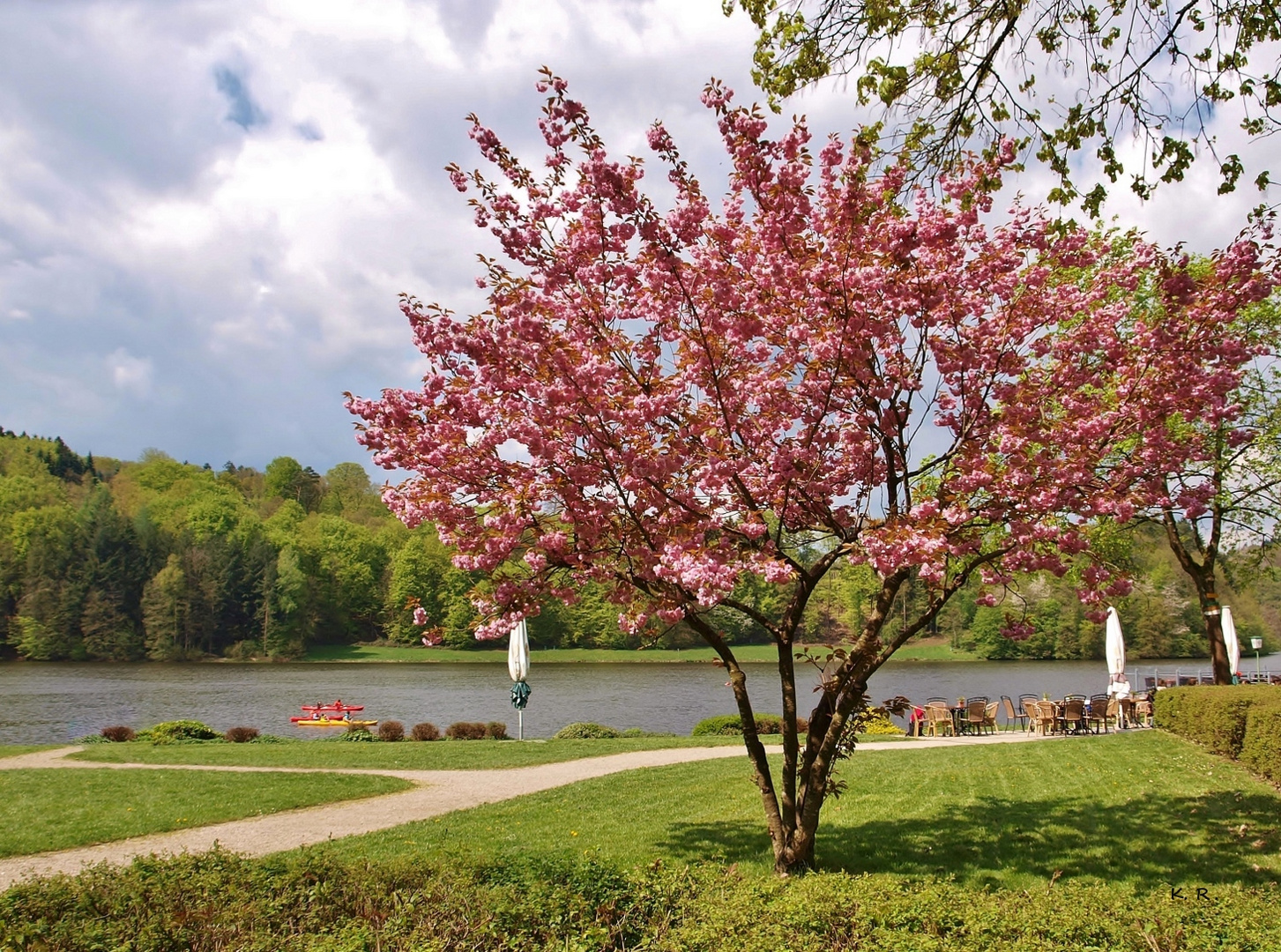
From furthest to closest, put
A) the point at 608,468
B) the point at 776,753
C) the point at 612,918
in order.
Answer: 1. the point at 776,753
2. the point at 608,468
3. the point at 612,918

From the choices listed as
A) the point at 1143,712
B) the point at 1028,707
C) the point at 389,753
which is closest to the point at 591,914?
the point at 389,753

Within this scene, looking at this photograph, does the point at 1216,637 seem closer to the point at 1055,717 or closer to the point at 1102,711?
the point at 1055,717

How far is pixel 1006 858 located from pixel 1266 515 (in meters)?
13.2

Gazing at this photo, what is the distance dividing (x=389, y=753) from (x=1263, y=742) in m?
13.6

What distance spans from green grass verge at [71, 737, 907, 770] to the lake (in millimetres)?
5663

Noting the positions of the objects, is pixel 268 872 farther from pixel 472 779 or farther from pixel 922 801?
pixel 472 779

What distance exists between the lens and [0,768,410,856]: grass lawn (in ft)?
31.4

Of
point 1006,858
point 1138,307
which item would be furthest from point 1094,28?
point 1138,307

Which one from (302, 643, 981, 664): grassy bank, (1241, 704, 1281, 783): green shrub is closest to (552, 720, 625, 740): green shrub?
(1241, 704, 1281, 783): green shrub

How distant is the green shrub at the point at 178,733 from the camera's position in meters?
19.0

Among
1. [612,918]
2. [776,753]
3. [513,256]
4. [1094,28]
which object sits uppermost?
[1094,28]

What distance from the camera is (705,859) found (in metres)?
7.72

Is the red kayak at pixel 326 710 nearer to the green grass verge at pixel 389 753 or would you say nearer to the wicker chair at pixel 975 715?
the green grass verge at pixel 389 753

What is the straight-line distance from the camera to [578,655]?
6400 cm
